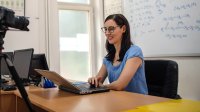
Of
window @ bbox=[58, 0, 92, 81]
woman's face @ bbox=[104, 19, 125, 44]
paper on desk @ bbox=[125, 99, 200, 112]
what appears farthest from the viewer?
window @ bbox=[58, 0, 92, 81]

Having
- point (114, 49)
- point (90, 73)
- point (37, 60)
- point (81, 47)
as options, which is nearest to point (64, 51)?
point (81, 47)

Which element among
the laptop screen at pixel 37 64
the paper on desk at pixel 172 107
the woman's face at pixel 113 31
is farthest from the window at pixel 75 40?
the paper on desk at pixel 172 107

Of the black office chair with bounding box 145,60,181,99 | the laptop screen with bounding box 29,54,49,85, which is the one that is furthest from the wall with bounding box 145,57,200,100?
the laptop screen with bounding box 29,54,49,85

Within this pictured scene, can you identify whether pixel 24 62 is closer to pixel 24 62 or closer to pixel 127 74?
pixel 24 62

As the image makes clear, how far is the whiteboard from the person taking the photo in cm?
208

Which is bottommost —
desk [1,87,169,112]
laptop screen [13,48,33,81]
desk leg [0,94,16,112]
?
desk leg [0,94,16,112]

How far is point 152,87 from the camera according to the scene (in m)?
1.77

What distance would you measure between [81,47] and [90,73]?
39 cm

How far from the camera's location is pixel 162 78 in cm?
168

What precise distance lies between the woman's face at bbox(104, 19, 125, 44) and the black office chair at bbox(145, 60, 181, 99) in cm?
28

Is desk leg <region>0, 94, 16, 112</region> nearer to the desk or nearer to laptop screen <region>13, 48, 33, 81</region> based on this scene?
laptop screen <region>13, 48, 33, 81</region>

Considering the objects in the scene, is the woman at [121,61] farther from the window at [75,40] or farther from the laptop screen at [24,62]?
the window at [75,40]

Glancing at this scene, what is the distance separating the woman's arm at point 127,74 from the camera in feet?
5.10

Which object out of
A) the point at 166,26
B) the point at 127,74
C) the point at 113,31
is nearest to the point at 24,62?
the point at 113,31
